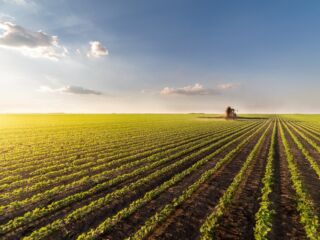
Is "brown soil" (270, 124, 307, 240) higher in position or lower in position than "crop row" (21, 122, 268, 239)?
higher

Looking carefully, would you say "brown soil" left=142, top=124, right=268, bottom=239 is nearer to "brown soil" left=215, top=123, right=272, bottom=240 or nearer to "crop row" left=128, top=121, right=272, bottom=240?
"crop row" left=128, top=121, right=272, bottom=240

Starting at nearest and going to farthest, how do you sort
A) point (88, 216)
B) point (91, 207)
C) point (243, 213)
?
point (88, 216)
point (243, 213)
point (91, 207)

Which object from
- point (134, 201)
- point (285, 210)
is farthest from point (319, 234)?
point (134, 201)

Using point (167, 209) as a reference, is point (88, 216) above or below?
below

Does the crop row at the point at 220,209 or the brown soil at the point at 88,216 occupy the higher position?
the crop row at the point at 220,209

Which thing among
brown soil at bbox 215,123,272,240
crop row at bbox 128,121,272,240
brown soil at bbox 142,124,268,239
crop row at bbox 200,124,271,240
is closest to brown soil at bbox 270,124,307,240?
brown soil at bbox 215,123,272,240

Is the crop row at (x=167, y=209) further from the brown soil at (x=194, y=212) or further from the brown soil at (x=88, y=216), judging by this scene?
the brown soil at (x=88, y=216)

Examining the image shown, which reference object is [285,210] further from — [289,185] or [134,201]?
[134,201]

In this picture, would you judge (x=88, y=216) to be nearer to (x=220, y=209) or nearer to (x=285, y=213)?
(x=220, y=209)

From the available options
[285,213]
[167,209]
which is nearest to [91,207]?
[167,209]

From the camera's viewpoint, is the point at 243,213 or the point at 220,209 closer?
the point at 243,213

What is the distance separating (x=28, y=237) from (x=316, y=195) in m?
11.5

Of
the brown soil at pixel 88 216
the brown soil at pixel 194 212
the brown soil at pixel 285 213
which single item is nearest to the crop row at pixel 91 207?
the brown soil at pixel 88 216

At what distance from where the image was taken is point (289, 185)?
34.0 ft
